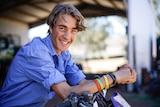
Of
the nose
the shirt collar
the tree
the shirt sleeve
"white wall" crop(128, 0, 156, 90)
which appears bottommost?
the tree

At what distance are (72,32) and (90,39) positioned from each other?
34.1 metres

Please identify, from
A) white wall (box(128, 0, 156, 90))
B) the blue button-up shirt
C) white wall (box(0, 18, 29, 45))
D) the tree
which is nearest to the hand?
the blue button-up shirt

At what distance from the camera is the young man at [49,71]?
155cm

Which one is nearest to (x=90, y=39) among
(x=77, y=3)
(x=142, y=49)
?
(x=77, y=3)

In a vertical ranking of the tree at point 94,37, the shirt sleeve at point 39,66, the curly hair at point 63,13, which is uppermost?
the curly hair at point 63,13

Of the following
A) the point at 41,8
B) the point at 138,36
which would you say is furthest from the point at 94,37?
the point at 138,36

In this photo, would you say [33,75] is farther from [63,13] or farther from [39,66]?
[63,13]

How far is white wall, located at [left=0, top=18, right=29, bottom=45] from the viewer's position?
735 inches

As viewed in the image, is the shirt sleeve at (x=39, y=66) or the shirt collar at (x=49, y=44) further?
the shirt collar at (x=49, y=44)

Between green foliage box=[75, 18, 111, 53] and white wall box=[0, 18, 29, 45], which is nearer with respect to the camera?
white wall box=[0, 18, 29, 45]

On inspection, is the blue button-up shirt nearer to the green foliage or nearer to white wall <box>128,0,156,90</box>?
white wall <box>128,0,156,90</box>

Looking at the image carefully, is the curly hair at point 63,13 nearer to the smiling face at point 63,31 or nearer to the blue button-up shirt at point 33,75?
the smiling face at point 63,31

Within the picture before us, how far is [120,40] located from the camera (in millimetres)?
36750

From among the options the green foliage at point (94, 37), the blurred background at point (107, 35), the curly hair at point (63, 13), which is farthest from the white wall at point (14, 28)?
the curly hair at point (63, 13)
